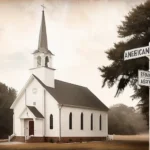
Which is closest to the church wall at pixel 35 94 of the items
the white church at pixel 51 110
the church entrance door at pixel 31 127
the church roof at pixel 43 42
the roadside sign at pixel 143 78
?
the white church at pixel 51 110

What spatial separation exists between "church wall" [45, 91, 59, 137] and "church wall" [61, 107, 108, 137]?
6cm

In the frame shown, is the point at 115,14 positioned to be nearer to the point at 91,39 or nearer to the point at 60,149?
the point at 91,39

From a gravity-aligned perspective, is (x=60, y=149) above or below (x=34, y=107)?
below

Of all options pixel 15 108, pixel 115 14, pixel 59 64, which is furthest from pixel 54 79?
pixel 115 14

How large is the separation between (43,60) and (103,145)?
1.04m

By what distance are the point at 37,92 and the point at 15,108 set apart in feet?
0.91

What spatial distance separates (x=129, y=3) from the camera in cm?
383

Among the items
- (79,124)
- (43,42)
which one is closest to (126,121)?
(79,124)

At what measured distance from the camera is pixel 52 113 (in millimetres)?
3867

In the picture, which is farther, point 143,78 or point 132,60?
point 132,60

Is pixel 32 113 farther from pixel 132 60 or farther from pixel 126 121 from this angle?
pixel 132 60

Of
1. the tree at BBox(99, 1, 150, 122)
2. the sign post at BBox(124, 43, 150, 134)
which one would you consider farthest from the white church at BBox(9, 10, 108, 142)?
the sign post at BBox(124, 43, 150, 134)

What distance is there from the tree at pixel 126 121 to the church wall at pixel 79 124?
2.8 inches

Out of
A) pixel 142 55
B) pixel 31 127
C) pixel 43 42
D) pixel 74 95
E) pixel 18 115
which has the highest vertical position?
pixel 43 42
